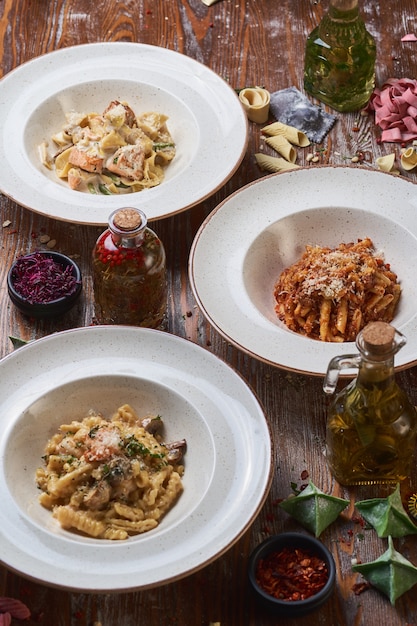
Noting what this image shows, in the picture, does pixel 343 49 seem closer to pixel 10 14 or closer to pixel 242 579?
pixel 10 14

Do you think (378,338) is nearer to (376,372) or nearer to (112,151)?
(376,372)

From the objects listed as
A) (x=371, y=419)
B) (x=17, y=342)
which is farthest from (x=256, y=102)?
(x=371, y=419)

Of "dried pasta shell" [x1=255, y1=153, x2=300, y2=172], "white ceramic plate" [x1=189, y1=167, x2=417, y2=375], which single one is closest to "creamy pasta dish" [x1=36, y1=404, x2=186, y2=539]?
"white ceramic plate" [x1=189, y1=167, x2=417, y2=375]

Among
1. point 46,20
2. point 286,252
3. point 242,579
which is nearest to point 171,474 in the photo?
point 242,579

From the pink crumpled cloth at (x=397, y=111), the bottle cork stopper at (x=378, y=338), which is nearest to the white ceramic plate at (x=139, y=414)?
the bottle cork stopper at (x=378, y=338)

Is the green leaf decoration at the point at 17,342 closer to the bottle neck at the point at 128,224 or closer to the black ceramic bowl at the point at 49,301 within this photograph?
the black ceramic bowl at the point at 49,301

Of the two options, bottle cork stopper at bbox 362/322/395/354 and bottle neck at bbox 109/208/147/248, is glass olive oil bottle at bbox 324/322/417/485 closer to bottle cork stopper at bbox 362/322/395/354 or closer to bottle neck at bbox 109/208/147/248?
bottle cork stopper at bbox 362/322/395/354

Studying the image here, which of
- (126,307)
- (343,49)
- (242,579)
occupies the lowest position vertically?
(242,579)
